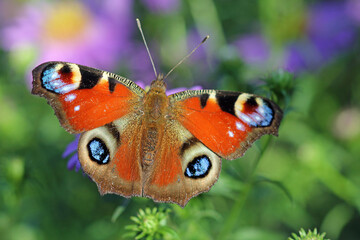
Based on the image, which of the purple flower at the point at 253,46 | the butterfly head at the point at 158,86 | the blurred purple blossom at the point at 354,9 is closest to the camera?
the butterfly head at the point at 158,86

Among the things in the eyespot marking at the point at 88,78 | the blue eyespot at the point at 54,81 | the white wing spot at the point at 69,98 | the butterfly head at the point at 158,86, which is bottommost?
the white wing spot at the point at 69,98

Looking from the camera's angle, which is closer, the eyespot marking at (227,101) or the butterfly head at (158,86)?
the eyespot marking at (227,101)

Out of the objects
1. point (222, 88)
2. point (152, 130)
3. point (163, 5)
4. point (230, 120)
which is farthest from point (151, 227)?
point (163, 5)

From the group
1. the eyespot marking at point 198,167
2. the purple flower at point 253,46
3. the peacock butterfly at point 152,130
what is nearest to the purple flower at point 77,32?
the purple flower at point 253,46

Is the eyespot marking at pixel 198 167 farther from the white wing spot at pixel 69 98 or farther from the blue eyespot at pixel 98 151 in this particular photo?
the white wing spot at pixel 69 98

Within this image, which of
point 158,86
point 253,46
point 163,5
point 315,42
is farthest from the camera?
point 253,46

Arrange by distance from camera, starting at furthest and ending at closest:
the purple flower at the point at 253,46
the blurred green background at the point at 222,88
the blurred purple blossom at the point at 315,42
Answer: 1. the purple flower at the point at 253,46
2. the blurred purple blossom at the point at 315,42
3. the blurred green background at the point at 222,88

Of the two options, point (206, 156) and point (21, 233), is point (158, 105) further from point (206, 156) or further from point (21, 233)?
point (21, 233)

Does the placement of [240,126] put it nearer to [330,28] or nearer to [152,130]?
[152,130]

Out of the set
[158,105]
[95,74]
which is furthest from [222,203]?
[95,74]
